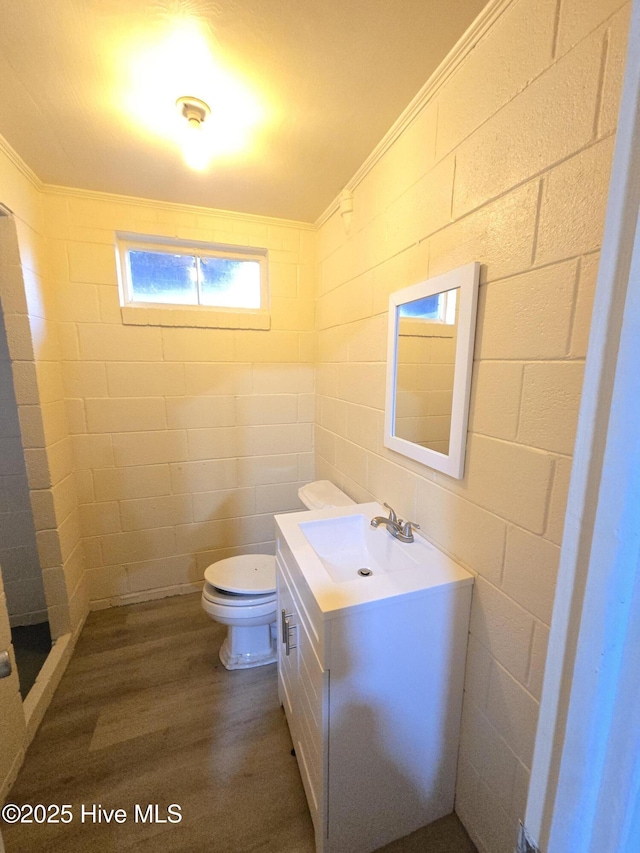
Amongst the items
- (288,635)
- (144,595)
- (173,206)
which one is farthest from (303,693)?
(173,206)

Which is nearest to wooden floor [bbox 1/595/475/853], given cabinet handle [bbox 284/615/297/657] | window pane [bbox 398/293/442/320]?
cabinet handle [bbox 284/615/297/657]

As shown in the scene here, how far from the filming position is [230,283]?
219 cm

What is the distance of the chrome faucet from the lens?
126 cm

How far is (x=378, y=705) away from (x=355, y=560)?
471 mm

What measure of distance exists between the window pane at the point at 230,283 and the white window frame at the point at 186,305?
3 cm

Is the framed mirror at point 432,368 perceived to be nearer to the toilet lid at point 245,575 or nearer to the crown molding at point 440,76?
the crown molding at point 440,76

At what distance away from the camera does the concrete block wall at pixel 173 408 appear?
1.90 meters

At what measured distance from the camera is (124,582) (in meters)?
2.16

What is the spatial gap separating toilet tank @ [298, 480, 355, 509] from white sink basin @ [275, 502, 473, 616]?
327mm

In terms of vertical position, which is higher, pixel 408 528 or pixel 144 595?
pixel 408 528

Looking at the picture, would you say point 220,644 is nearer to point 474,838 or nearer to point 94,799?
point 94,799

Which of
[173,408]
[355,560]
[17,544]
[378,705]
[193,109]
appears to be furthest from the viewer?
[173,408]

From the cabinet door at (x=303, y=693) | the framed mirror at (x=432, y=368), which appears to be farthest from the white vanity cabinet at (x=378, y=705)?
the framed mirror at (x=432, y=368)

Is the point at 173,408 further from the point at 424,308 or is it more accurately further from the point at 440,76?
the point at 440,76
